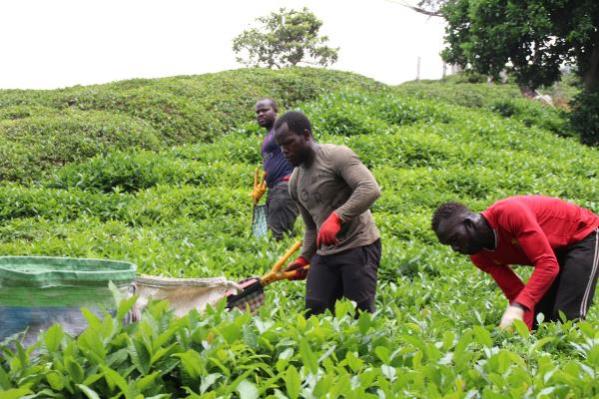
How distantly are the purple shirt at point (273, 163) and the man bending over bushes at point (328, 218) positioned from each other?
3.07m

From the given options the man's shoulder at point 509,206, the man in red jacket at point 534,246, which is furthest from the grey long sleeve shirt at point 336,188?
the man's shoulder at point 509,206

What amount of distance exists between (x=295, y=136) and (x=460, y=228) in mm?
1169

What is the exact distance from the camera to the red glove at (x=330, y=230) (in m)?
4.70

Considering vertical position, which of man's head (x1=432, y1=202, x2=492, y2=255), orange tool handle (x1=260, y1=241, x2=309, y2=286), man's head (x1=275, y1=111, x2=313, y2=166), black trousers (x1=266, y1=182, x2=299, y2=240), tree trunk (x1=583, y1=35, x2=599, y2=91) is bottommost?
black trousers (x1=266, y1=182, x2=299, y2=240)

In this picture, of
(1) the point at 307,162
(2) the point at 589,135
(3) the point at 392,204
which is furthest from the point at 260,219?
(2) the point at 589,135

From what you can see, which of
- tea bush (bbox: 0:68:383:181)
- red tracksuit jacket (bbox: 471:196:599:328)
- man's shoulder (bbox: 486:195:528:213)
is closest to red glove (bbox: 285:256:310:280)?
red tracksuit jacket (bbox: 471:196:599:328)

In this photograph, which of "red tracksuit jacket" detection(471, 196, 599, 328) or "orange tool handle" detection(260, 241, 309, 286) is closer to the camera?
"orange tool handle" detection(260, 241, 309, 286)

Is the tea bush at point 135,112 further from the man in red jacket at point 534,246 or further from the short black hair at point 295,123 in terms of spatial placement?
the man in red jacket at point 534,246

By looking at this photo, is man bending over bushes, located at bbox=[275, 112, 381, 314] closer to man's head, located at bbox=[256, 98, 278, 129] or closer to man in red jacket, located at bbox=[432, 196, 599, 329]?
man in red jacket, located at bbox=[432, 196, 599, 329]

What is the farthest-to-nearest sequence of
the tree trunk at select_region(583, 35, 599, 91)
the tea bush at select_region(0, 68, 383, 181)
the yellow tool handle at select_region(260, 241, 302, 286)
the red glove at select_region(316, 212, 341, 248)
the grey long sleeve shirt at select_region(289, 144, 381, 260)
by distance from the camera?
the tree trunk at select_region(583, 35, 599, 91), the tea bush at select_region(0, 68, 383, 181), the grey long sleeve shirt at select_region(289, 144, 381, 260), the red glove at select_region(316, 212, 341, 248), the yellow tool handle at select_region(260, 241, 302, 286)

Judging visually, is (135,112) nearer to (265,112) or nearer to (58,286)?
(265,112)

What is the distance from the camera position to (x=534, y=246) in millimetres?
4750

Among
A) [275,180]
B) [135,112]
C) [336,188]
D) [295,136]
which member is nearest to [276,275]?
[336,188]

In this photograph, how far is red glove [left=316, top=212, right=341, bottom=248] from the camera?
4703mm
